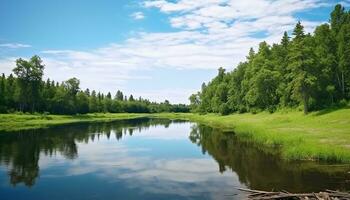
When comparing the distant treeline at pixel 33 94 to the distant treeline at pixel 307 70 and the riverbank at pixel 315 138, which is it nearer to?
the distant treeline at pixel 307 70

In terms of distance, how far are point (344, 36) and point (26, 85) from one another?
103755 millimetres

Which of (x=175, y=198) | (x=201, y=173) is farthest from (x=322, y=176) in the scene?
(x=175, y=198)

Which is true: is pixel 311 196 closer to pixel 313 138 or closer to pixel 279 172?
pixel 279 172

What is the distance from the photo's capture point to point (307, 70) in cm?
6581

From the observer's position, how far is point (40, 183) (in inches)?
1030

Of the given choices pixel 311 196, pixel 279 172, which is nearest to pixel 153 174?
pixel 279 172

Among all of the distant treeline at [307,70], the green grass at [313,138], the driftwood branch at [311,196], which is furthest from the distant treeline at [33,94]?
the driftwood branch at [311,196]

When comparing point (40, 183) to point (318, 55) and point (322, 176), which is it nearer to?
point (322, 176)

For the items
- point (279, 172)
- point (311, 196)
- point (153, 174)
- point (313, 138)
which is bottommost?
point (153, 174)

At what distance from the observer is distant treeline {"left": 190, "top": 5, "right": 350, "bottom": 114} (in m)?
65.8

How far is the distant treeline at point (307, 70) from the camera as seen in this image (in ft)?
216

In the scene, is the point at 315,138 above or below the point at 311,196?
above

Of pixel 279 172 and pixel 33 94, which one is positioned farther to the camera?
pixel 33 94

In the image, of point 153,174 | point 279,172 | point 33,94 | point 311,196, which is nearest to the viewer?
point 311,196
